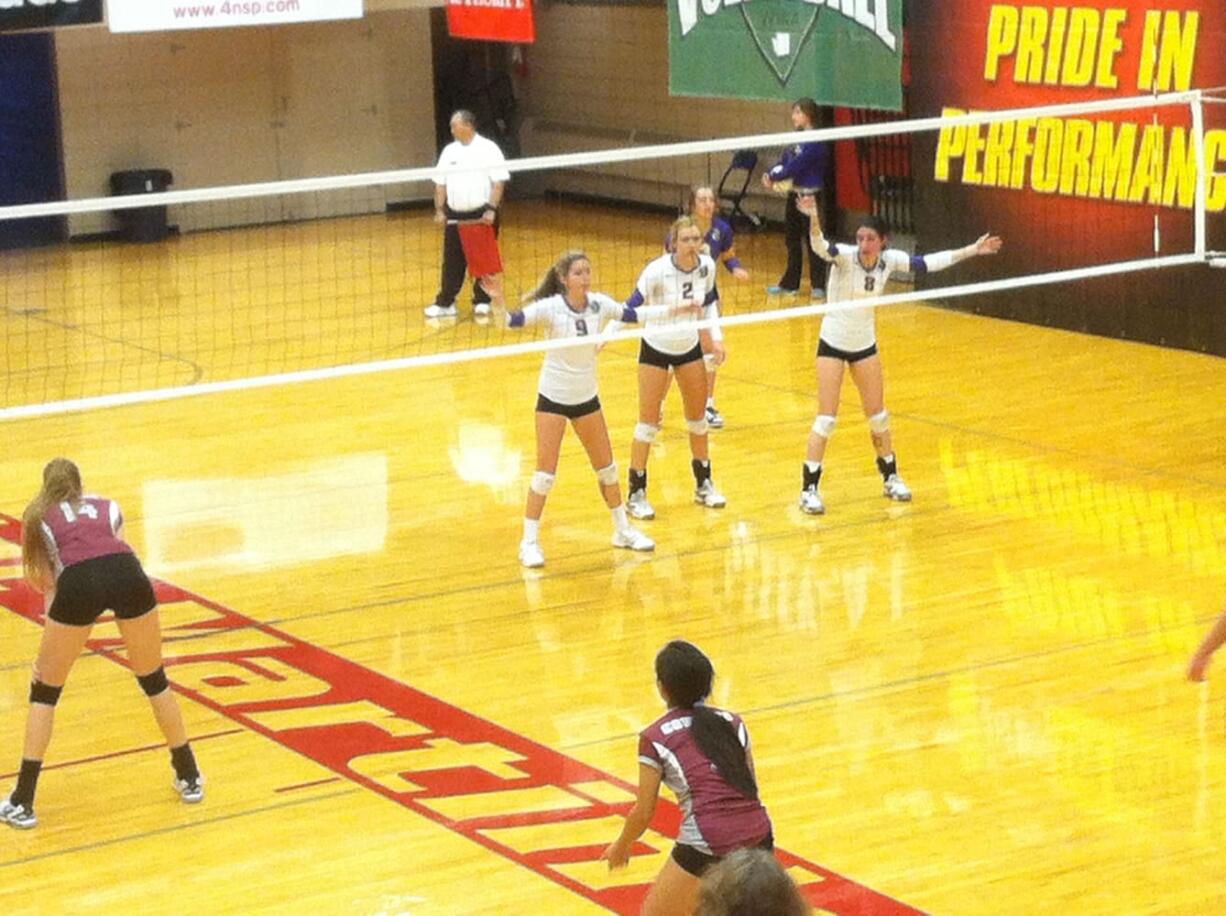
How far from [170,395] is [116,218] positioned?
1609 cm

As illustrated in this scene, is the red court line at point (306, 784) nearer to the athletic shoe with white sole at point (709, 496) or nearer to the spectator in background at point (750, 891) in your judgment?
the athletic shoe with white sole at point (709, 496)

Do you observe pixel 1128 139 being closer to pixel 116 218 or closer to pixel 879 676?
pixel 879 676

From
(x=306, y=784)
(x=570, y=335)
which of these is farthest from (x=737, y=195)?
(x=306, y=784)

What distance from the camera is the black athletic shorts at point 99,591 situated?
27.6 ft

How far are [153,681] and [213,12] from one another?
49.7 feet

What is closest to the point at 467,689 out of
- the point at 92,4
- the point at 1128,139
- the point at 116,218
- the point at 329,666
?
A: the point at 329,666

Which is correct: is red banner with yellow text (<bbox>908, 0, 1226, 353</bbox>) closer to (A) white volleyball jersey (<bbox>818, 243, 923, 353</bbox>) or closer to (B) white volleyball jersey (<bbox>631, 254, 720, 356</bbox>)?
(A) white volleyball jersey (<bbox>818, 243, 923, 353</bbox>)

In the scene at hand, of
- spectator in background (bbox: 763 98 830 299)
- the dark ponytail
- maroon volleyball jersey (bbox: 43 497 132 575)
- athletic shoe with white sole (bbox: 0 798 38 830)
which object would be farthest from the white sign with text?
the dark ponytail

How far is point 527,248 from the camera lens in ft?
80.3

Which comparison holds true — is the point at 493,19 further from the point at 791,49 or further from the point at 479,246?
the point at 479,246

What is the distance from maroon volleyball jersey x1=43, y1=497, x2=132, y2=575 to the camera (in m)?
8.45

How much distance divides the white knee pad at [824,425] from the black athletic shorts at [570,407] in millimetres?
1672

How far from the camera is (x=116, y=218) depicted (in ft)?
86.5

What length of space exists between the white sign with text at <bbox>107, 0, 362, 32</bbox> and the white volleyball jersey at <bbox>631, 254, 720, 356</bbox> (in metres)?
11.5
